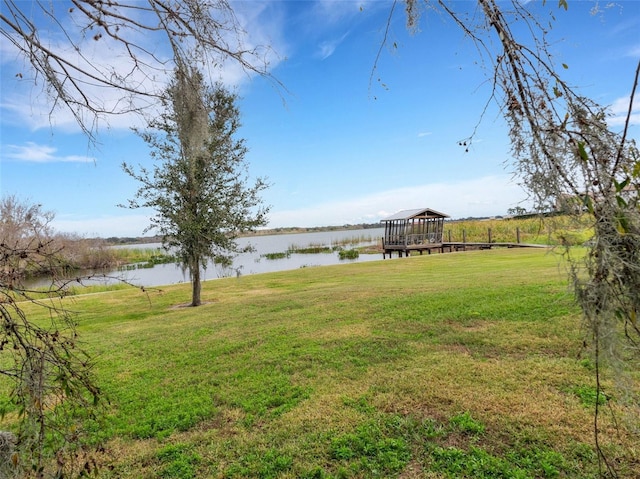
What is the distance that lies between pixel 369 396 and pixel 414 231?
26.4 metres

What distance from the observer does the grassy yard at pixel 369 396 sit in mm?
2799

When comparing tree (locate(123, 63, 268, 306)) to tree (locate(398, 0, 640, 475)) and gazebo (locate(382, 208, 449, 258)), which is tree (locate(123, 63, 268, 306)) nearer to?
tree (locate(398, 0, 640, 475))

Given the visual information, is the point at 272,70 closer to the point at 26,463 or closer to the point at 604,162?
the point at 604,162

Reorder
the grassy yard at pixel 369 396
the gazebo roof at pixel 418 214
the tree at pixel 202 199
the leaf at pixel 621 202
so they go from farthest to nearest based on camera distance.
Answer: the gazebo roof at pixel 418 214, the tree at pixel 202 199, the grassy yard at pixel 369 396, the leaf at pixel 621 202

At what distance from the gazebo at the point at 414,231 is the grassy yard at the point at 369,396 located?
20292 millimetres

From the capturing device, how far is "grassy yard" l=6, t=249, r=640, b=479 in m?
2.80

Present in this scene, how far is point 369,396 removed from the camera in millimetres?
3785

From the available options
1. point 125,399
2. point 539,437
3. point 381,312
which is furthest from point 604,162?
point 381,312

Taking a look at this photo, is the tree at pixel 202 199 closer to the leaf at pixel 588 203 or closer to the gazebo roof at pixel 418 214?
the leaf at pixel 588 203

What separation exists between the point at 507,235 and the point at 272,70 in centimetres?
3585

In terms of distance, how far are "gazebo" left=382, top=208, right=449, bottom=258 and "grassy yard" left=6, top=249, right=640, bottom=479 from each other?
20.3 m

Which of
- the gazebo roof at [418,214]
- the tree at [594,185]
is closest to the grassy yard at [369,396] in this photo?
the tree at [594,185]

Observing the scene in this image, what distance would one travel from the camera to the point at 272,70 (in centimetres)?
212

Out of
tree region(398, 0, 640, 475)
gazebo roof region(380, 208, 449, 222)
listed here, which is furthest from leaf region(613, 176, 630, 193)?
gazebo roof region(380, 208, 449, 222)
